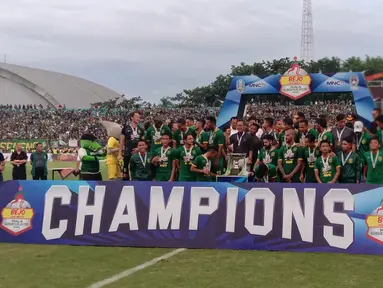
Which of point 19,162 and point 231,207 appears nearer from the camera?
point 231,207

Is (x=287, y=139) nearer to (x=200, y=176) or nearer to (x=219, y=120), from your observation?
(x=200, y=176)

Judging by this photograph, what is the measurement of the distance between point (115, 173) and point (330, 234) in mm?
5238

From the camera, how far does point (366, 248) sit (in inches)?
277

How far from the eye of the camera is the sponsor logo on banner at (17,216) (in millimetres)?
8016

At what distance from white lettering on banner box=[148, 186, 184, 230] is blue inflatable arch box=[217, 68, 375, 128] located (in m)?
10.1

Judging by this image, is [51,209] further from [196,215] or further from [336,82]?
→ [336,82]

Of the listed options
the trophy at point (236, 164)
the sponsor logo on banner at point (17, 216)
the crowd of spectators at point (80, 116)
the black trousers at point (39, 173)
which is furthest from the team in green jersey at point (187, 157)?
the crowd of spectators at point (80, 116)

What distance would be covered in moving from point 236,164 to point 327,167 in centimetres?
189

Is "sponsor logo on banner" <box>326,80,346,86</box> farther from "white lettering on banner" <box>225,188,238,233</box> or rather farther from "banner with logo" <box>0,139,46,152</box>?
"banner with logo" <box>0,139,46,152</box>

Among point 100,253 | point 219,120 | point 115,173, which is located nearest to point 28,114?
point 219,120

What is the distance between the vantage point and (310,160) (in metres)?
9.58

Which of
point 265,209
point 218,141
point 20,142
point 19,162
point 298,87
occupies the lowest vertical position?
point 265,209

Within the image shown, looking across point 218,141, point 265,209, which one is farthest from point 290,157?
point 265,209

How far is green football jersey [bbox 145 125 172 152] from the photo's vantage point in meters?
10.6
